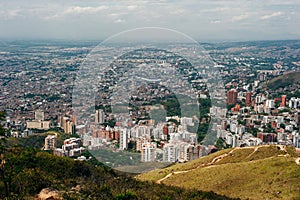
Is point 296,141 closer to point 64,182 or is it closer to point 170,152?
point 170,152

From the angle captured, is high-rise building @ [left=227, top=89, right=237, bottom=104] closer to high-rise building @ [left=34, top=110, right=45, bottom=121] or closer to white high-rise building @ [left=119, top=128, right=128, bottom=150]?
high-rise building @ [left=34, top=110, right=45, bottom=121]

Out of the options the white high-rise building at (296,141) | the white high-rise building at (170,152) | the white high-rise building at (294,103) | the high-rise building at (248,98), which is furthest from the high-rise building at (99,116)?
the white high-rise building at (294,103)

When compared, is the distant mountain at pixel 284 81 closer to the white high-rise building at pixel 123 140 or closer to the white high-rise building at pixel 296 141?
the white high-rise building at pixel 296 141

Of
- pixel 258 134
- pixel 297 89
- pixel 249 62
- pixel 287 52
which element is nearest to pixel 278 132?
pixel 258 134

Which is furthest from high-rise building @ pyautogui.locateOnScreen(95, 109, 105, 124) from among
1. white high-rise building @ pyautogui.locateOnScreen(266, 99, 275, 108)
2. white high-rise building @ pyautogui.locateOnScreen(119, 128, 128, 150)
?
white high-rise building @ pyautogui.locateOnScreen(266, 99, 275, 108)

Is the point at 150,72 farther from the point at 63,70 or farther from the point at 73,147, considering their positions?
the point at 63,70

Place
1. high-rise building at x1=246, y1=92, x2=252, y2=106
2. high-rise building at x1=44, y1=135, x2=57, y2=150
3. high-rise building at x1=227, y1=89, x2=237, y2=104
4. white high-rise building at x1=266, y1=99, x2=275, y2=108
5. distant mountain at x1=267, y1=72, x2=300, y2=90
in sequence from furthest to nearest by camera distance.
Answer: distant mountain at x1=267, y1=72, x2=300, y2=90
high-rise building at x1=246, y1=92, x2=252, y2=106
white high-rise building at x1=266, y1=99, x2=275, y2=108
high-rise building at x1=227, y1=89, x2=237, y2=104
high-rise building at x1=44, y1=135, x2=57, y2=150

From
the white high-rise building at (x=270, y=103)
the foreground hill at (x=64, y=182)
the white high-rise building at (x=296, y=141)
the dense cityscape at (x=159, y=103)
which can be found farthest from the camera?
the white high-rise building at (x=270, y=103)
